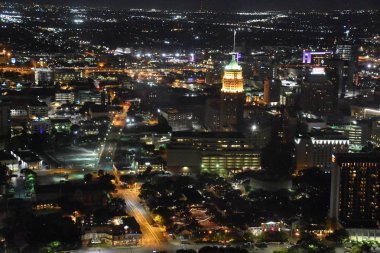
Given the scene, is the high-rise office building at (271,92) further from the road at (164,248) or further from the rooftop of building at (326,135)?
Answer: the road at (164,248)

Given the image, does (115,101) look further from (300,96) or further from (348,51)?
(348,51)

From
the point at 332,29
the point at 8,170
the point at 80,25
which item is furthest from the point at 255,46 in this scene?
the point at 8,170

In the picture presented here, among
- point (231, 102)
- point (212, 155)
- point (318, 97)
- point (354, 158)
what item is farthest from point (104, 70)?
point (354, 158)

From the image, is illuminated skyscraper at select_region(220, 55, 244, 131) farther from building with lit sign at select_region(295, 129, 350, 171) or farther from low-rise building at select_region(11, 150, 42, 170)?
low-rise building at select_region(11, 150, 42, 170)

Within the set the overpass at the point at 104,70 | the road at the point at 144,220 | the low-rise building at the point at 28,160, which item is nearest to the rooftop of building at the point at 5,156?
the low-rise building at the point at 28,160

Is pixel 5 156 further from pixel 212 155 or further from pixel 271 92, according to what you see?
pixel 271 92
